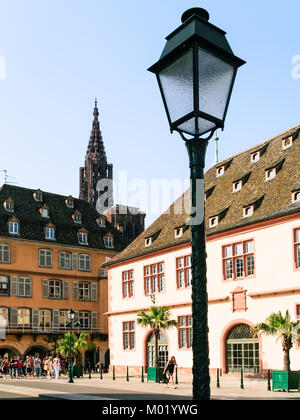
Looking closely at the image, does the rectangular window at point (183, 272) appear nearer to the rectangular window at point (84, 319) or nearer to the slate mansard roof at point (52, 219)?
the slate mansard roof at point (52, 219)

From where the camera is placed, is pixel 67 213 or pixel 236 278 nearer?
pixel 236 278

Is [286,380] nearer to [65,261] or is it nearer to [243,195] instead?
[243,195]

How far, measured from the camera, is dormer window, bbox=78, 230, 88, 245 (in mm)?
58422

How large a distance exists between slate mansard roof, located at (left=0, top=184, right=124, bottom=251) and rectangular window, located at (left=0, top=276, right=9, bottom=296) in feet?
12.3

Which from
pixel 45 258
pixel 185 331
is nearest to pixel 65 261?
pixel 45 258

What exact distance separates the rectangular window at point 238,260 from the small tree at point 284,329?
16.1 ft

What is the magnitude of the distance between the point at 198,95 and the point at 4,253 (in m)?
48.9

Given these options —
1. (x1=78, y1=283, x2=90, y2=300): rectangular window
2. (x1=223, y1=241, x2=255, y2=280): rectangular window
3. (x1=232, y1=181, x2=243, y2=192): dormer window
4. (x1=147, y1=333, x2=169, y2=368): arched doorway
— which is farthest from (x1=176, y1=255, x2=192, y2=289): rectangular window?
(x1=78, y1=283, x2=90, y2=300): rectangular window

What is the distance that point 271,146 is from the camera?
36.5 meters

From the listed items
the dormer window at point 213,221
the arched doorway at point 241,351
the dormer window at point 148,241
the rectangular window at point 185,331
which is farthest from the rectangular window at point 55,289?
the arched doorway at point 241,351

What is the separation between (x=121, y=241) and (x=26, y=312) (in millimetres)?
13973
